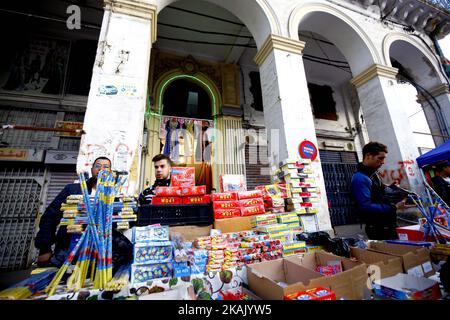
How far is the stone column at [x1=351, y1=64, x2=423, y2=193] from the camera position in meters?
5.34

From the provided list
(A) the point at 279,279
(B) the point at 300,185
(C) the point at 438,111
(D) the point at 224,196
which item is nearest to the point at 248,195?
(D) the point at 224,196

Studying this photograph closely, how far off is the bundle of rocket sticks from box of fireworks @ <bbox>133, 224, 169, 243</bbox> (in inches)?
10.5

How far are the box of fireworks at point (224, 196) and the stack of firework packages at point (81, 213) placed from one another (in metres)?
1.12

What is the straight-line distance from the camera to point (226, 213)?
2.84 meters

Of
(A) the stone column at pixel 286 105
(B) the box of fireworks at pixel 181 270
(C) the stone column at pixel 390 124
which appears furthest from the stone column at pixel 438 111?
(B) the box of fireworks at pixel 181 270

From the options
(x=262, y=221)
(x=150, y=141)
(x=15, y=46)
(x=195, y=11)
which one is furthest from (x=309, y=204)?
(x=15, y=46)

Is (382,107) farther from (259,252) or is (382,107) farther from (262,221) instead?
(259,252)

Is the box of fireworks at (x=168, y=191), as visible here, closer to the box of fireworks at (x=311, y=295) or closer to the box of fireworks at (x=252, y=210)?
the box of fireworks at (x=252, y=210)

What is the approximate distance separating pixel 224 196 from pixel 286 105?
2.67 m

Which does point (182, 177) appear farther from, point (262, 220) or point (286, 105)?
point (286, 105)

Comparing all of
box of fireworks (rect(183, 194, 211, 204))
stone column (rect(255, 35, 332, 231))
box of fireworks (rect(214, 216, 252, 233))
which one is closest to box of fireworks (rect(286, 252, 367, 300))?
box of fireworks (rect(214, 216, 252, 233))

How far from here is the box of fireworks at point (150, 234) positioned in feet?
6.09

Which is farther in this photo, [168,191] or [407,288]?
[168,191]
